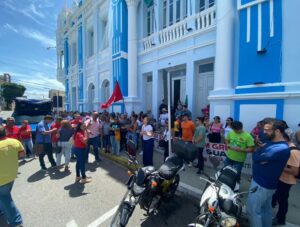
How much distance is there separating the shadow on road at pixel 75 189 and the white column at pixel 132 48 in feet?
24.2

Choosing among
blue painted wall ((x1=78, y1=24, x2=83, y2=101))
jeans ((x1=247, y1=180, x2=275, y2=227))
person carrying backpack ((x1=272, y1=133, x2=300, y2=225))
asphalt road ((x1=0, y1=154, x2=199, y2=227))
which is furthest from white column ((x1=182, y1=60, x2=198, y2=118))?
blue painted wall ((x1=78, y1=24, x2=83, y2=101))

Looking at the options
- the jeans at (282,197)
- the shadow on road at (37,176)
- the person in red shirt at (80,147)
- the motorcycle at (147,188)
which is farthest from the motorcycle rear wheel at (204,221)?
the shadow on road at (37,176)

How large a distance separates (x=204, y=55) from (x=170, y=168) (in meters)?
6.38

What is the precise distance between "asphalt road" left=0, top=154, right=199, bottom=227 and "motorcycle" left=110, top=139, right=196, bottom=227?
351 mm

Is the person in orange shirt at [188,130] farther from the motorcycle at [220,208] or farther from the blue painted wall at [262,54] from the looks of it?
the motorcycle at [220,208]

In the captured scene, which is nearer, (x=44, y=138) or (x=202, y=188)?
(x=202, y=188)

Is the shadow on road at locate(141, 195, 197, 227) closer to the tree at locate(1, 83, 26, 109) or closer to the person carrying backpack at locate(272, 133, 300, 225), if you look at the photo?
the person carrying backpack at locate(272, 133, 300, 225)

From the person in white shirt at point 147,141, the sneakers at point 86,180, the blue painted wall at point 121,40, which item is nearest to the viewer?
the sneakers at point 86,180

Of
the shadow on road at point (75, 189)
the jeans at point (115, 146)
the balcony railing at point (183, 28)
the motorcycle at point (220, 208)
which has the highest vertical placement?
the balcony railing at point (183, 28)

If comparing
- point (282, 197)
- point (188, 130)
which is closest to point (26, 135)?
point (188, 130)

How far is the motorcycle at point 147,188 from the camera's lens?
3102 mm

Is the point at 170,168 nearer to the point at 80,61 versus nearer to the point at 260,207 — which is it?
the point at 260,207

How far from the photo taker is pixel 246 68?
22.1ft

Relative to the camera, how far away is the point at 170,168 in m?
3.71
